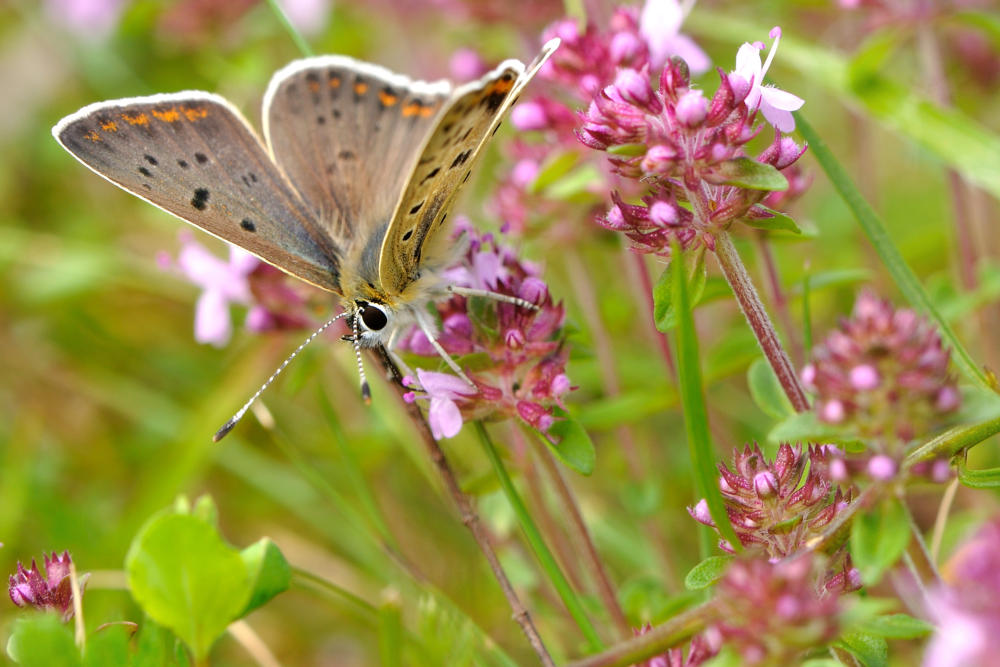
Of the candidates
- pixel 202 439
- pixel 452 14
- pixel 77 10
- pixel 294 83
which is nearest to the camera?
pixel 294 83

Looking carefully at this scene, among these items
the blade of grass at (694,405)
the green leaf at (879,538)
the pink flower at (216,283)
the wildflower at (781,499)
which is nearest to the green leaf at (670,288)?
the blade of grass at (694,405)

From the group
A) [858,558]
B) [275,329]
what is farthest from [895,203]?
[858,558]

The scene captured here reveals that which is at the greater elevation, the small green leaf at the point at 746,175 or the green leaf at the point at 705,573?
the small green leaf at the point at 746,175

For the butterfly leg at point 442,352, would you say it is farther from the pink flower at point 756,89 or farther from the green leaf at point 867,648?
the green leaf at point 867,648

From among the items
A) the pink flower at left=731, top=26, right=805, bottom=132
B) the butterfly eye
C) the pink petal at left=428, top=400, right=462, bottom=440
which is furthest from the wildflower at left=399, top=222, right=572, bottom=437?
the pink flower at left=731, top=26, right=805, bottom=132

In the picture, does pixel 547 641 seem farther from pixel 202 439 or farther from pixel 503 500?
pixel 202 439

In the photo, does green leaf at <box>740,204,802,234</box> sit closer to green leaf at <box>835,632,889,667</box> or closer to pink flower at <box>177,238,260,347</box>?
green leaf at <box>835,632,889,667</box>
